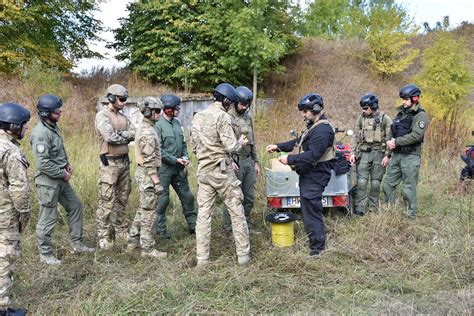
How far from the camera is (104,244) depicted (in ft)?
17.5

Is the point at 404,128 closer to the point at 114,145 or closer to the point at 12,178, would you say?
the point at 114,145

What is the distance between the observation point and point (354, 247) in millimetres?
4859

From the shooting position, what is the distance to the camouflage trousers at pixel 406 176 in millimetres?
5973

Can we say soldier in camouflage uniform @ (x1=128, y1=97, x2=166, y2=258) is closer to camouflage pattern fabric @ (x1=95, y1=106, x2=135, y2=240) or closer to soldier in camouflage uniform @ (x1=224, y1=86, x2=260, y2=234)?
camouflage pattern fabric @ (x1=95, y1=106, x2=135, y2=240)

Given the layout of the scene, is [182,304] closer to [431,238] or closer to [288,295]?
[288,295]

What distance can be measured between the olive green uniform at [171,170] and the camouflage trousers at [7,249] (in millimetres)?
2161

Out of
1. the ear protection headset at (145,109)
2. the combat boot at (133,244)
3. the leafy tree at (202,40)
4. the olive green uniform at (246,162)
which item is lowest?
the combat boot at (133,244)

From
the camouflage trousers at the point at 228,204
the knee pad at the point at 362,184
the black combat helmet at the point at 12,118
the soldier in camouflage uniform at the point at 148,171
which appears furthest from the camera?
the knee pad at the point at 362,184

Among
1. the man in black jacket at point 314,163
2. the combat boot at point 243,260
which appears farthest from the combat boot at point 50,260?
the man in black jacket at point 314,163

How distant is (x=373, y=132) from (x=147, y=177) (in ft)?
11.4

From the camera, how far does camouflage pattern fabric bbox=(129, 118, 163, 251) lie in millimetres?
4926

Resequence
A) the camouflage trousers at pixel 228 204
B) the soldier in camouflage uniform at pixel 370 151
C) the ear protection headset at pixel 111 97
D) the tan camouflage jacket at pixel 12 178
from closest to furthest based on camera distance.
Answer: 1. the tan camouflage jacket at pixel 12 178
2. the camouflage trousers at pixel 228 204
3. the ear protection headset at pixel 111 97
4. the soldier in camouflage uniform at pixel 370 151

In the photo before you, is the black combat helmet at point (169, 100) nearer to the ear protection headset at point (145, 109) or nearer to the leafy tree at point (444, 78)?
the ear protection headset at point (145, 109)

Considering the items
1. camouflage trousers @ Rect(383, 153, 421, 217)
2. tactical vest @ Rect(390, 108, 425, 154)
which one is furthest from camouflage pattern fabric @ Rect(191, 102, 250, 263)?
tactical vest @ Rect(390, 108, 425, 154)
